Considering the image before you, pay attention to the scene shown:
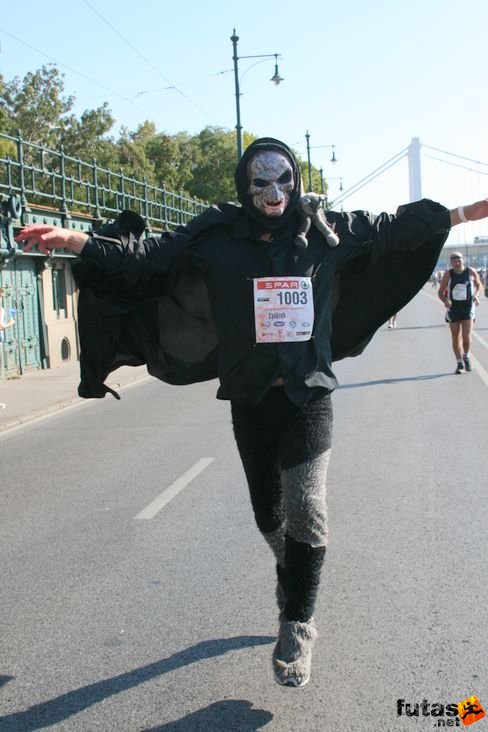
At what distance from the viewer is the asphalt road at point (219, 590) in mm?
3359

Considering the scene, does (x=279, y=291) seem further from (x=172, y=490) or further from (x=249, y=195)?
(x=172, y=490)

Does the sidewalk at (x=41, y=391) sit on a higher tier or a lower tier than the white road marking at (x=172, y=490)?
higher

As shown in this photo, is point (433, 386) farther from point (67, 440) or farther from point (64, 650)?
point (64, 650)

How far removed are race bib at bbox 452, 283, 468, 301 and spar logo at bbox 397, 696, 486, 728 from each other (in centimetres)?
1137

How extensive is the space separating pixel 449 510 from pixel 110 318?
3.24 m

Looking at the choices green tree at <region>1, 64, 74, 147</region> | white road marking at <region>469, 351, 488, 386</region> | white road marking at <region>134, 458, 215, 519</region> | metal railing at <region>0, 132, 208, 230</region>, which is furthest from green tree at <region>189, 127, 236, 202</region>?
white road marking at <region>134, 458, 215, 519</region>

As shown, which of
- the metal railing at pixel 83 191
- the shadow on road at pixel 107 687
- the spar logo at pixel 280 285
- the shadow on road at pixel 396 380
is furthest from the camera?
the metal railing at pixel 83 191

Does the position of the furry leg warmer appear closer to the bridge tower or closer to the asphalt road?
the asphalt road

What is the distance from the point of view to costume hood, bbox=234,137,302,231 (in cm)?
348

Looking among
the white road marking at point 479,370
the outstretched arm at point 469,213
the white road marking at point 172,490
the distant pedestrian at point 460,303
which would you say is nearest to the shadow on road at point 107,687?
the outstretched arm at point 469,213

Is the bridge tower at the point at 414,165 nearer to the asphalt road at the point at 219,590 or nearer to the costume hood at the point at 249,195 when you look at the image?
the asphalt road at the point at 219,590

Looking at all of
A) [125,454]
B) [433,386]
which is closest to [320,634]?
[125,454]

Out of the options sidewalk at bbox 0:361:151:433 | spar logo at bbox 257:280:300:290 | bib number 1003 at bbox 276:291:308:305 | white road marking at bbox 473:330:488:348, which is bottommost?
sidewalk at bbox 0:361:151:433

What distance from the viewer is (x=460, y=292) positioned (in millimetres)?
14227
